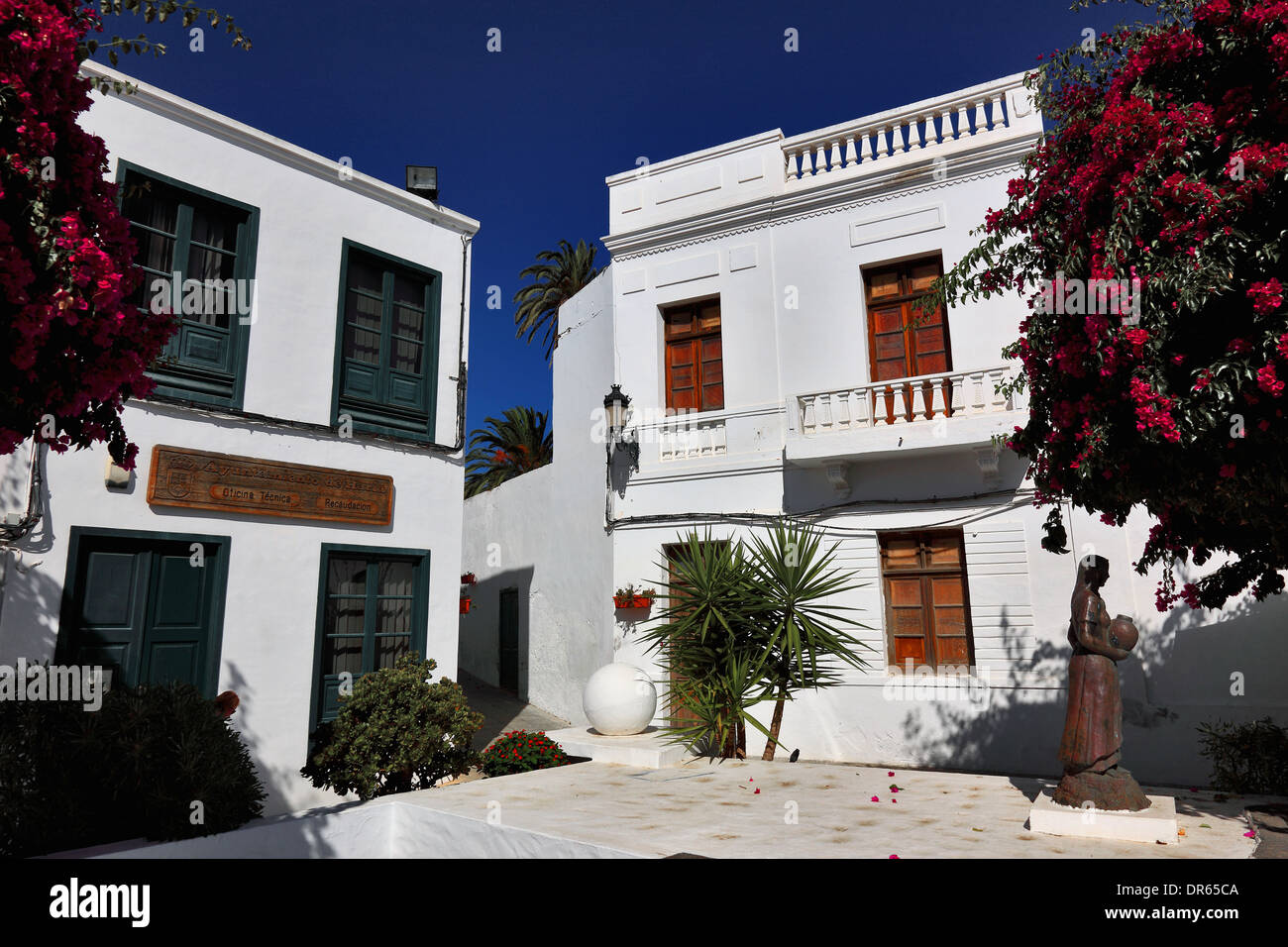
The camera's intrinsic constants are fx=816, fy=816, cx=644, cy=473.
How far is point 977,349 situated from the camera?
1049 centimetres

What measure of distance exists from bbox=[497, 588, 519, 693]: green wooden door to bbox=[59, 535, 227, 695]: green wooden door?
890cm

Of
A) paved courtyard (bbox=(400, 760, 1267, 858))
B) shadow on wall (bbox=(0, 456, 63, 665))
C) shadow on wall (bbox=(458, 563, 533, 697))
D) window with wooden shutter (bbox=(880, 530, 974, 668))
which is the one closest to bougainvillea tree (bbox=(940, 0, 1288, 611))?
paved courtyard (bbox=(400, 760, 1267, 858))

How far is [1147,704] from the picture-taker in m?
9.04

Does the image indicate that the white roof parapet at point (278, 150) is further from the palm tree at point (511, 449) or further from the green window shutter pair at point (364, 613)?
the palm tree at point (511, 449)

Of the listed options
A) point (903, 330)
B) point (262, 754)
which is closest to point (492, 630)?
point (262, 754)

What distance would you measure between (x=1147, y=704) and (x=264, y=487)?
382 inches

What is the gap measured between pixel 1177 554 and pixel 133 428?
341 inches

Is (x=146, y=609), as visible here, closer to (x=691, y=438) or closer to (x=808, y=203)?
(x=691, y=438)

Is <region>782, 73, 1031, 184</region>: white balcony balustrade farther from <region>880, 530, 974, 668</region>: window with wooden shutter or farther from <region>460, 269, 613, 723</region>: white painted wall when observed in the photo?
<region>880, 530, 974, 668</region>: window with wooden shutter

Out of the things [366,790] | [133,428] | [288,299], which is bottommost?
[366,790]

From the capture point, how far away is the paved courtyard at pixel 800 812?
5.04 meters

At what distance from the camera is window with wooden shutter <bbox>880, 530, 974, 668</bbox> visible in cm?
1028
